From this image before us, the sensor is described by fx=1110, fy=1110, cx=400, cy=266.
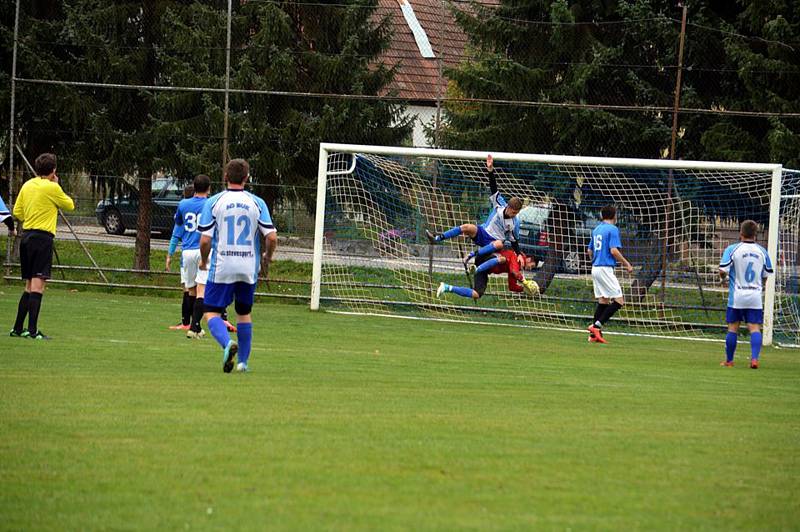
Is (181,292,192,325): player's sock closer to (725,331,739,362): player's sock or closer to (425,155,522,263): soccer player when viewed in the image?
(425,155,522,263): soccer player

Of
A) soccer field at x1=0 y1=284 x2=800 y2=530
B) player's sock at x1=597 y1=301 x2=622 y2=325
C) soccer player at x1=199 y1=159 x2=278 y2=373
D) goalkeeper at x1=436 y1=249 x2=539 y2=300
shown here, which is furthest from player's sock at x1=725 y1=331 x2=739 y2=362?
soccer player at x1=199 y1=159 x2=278 y2=373

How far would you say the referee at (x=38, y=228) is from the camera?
12906mm

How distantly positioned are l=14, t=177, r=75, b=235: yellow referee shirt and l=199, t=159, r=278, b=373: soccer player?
3379 millimetres

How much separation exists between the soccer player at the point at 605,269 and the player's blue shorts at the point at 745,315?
8.27ft

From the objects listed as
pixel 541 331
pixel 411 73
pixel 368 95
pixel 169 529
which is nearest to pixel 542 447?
pixel 169 529

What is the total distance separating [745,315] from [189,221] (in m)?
7.44

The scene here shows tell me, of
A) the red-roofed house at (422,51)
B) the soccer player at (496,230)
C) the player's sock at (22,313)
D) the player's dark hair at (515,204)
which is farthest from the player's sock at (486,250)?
the player's sock at (22,313)

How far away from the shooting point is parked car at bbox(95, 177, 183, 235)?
22.0m

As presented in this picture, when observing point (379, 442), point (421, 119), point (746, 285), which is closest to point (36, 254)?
point (379, 442)

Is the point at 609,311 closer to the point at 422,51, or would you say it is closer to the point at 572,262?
the point at 572,262

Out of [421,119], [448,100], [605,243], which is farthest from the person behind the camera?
[421,119]

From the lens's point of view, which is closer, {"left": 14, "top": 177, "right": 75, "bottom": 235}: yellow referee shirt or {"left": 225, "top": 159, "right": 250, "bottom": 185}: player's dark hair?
{"left": 225, "top": 159, "right": 250, "bottom": 185}: player's dark hair

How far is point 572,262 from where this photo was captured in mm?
20141

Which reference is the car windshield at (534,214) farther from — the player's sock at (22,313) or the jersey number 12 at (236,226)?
the jersey number 12 at (236,226)
